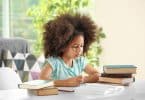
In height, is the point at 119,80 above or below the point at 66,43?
below

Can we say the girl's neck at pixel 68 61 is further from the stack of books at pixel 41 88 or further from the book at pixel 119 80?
the stack of books at pixel 41 88

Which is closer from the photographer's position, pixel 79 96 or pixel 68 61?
pixel 79 96

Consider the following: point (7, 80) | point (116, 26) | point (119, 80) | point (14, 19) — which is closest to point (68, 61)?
point (7, 80)

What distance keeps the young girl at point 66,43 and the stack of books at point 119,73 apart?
0.40 feet

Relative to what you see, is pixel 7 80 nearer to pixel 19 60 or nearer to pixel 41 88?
pixel 41 88

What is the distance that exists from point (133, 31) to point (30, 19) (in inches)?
52.3

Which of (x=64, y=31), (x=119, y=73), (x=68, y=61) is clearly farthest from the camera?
(x=68, y=61)

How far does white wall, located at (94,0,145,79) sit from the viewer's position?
153 inches

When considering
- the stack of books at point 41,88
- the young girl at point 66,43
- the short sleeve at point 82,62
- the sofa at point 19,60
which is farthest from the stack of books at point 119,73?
the sofa at point 19,60

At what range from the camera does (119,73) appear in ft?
5.61

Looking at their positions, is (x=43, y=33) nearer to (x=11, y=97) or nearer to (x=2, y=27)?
(x=11, y=97)

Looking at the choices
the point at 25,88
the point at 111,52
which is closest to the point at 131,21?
the point at 111,52

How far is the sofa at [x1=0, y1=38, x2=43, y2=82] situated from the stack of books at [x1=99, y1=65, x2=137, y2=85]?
1.34 metres

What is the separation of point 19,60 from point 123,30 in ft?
4.79
